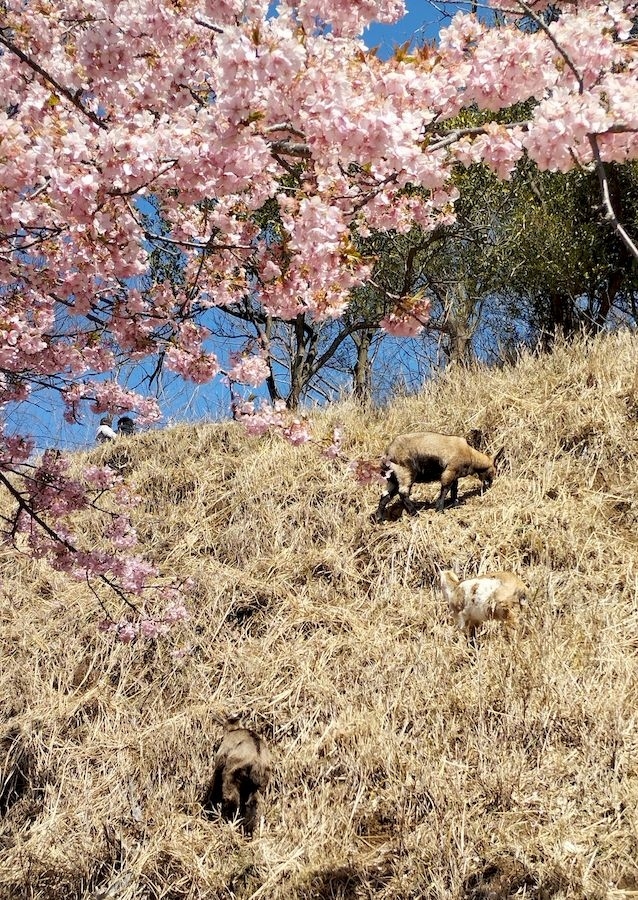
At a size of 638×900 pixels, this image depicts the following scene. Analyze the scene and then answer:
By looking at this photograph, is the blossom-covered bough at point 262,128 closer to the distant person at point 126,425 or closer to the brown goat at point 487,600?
the brown goat at point 487,600

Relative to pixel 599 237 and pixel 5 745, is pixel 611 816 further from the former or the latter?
pixel 599 237

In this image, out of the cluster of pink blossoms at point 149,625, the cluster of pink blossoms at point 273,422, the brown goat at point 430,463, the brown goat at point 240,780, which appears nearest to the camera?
the brown goat at point 240,780

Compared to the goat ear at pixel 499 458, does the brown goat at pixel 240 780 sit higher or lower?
lower

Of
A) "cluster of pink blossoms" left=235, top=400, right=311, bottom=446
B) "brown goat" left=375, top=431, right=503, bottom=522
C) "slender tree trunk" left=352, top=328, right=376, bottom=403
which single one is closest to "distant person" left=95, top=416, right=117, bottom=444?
"slender tree trunk" left=352, top=328, right=376, bottom=403

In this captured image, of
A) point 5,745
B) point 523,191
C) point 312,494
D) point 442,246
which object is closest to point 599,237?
point 523,191

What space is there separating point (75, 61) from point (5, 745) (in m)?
4.70

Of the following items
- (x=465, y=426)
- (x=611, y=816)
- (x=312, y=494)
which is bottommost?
(x=611, y=816)

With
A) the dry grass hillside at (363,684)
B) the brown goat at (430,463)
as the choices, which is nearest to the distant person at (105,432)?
the dry grass hillside at (363,684)

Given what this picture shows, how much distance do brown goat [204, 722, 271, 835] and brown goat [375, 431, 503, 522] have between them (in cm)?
248

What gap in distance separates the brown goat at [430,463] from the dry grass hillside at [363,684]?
25 centimetres

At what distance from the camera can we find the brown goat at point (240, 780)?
4.25 meters

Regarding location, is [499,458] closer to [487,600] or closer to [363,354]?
[487,600]

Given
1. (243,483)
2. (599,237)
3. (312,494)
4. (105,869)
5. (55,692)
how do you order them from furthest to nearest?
(599,237) → (243,483) → (312,494) → (55,692) → (105,869)

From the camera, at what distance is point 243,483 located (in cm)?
786
